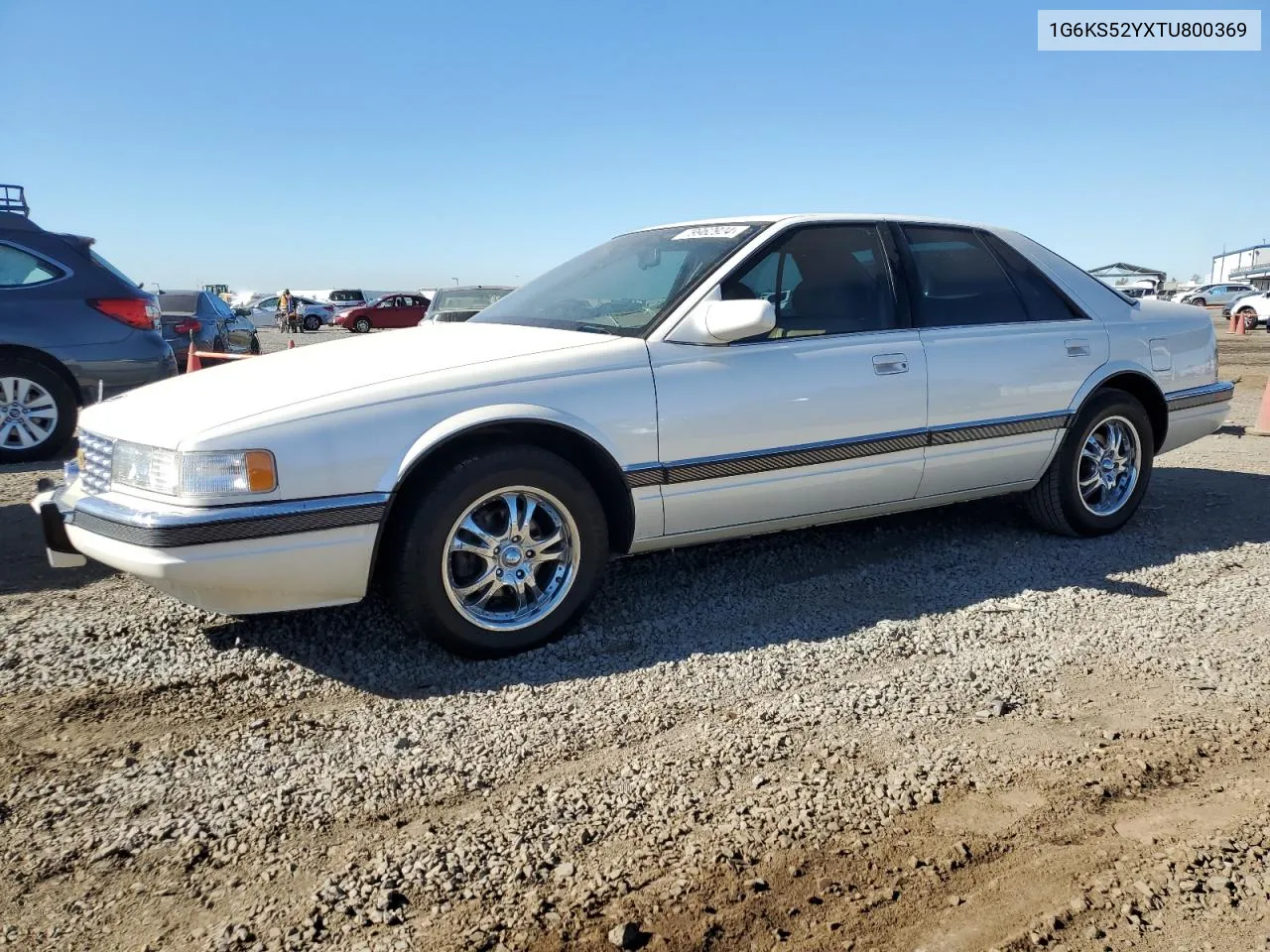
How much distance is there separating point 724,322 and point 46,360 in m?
5.59

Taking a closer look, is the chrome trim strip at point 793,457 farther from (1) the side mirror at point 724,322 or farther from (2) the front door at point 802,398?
(1) the side mirror at point 724,322

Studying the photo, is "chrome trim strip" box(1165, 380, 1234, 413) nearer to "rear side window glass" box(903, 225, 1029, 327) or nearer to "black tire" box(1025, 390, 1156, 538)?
"black tire" box(1025, 390, 1156, 538)

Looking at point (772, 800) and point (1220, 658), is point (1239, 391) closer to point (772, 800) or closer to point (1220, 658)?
point (1220, 658)

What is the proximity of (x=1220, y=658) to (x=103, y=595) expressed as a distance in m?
4.25

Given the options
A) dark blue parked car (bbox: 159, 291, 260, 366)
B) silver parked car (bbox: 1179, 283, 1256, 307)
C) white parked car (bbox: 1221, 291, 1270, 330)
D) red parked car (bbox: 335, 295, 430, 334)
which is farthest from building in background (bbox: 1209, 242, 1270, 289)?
dark blue parked car (bbox: 159, 291, 260, 366)

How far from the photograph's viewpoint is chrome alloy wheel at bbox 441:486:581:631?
335 cm

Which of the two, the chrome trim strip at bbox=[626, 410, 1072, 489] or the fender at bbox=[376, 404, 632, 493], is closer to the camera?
the fender at bbox=[376, 404, 632, 493]

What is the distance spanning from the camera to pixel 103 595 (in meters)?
4.04

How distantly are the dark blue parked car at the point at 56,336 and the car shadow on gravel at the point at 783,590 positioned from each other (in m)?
4.26

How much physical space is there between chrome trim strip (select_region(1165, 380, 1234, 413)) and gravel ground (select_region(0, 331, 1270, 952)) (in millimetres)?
1257

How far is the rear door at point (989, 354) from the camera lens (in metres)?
4.34

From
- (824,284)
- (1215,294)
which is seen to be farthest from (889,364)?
(1215,294)

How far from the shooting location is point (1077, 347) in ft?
15.6

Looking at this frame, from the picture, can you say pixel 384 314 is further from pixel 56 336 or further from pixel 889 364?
pixel 889 364
